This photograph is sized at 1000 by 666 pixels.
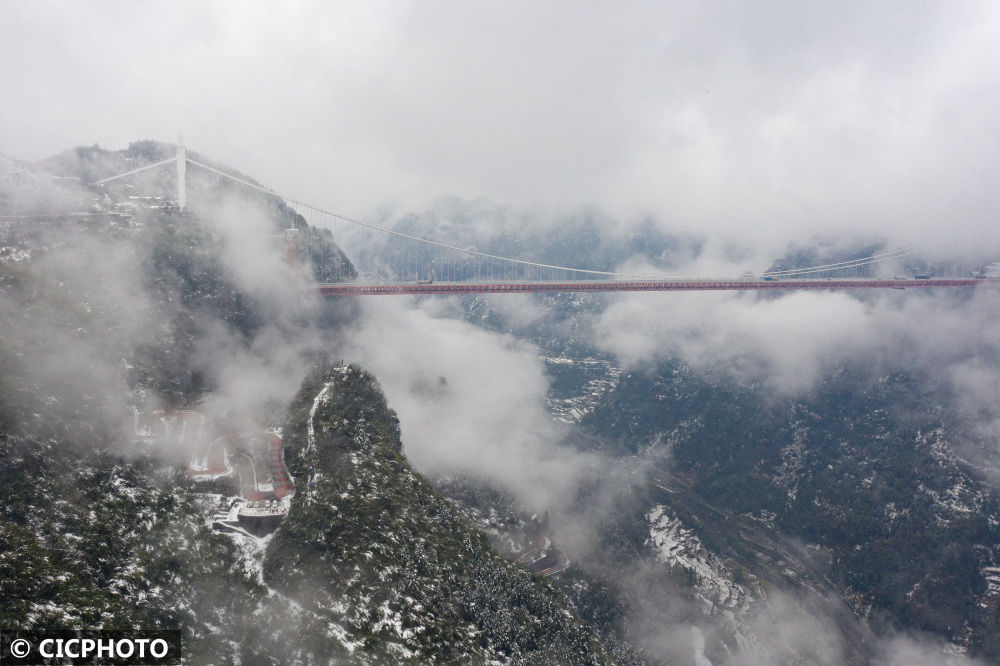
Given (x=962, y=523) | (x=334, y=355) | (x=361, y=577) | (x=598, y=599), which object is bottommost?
(x=598, y=599)

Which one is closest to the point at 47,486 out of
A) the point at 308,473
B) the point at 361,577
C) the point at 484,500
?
the point at 308,473

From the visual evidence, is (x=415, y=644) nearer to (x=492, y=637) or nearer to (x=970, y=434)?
(x=492, y=637)

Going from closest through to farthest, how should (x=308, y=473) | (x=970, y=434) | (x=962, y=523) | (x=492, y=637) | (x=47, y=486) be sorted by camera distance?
(x=47, y=486) → (x=492, y=637) → (x=308, y=473) → (x=962, y=523) → (x=970, y=434)

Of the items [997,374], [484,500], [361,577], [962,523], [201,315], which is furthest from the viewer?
[997,374]

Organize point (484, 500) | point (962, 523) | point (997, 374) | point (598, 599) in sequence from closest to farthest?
point (598, 599) → point (484, 500) → point (962, 523) → point (997, 374)

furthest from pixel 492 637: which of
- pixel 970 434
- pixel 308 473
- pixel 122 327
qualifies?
pixel 970 434

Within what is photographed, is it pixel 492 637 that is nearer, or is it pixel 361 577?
pixel 361 577

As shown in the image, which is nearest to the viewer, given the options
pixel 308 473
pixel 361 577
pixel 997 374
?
pixel 361 577

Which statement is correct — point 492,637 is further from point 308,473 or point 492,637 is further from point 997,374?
point 997,374

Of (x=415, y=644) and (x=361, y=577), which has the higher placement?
(x=361, y=577)
